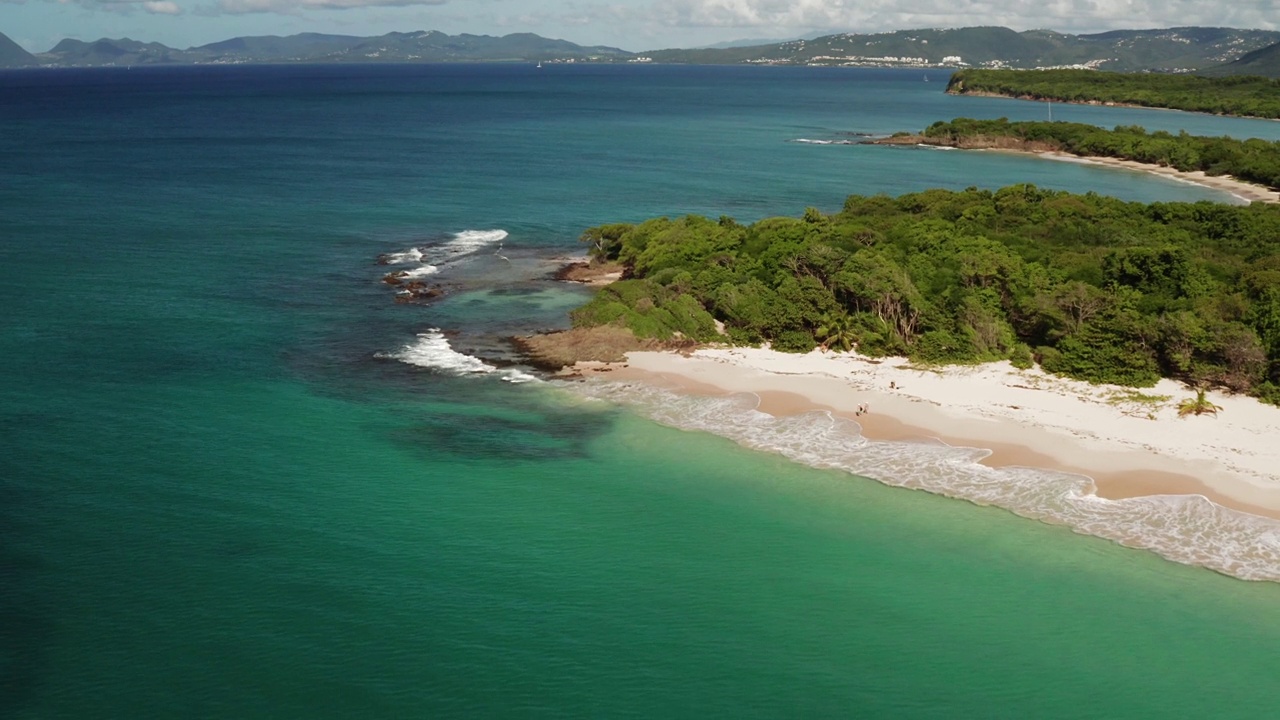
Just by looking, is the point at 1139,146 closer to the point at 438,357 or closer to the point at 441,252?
the point at 441,252

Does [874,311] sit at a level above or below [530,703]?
above

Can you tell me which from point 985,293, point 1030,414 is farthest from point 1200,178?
point 1030,414

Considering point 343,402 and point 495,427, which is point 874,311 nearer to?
point 495,427

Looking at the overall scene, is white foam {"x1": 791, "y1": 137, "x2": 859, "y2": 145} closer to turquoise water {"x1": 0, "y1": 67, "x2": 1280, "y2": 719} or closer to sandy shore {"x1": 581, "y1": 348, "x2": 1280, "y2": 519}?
turquoise water {"x1": 0, "y1": 67, "x2": 1280, "y2": 719}

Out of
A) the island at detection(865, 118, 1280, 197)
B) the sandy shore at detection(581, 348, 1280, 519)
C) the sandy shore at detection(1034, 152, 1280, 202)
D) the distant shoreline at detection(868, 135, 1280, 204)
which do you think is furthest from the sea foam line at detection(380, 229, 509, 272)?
the island at detection(865, 118, 1280, 197)

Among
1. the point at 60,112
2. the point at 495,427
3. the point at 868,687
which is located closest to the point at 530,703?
the point at 868,687

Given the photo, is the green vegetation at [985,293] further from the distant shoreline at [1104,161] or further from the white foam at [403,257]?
the distant shoreline at [1104,161]
